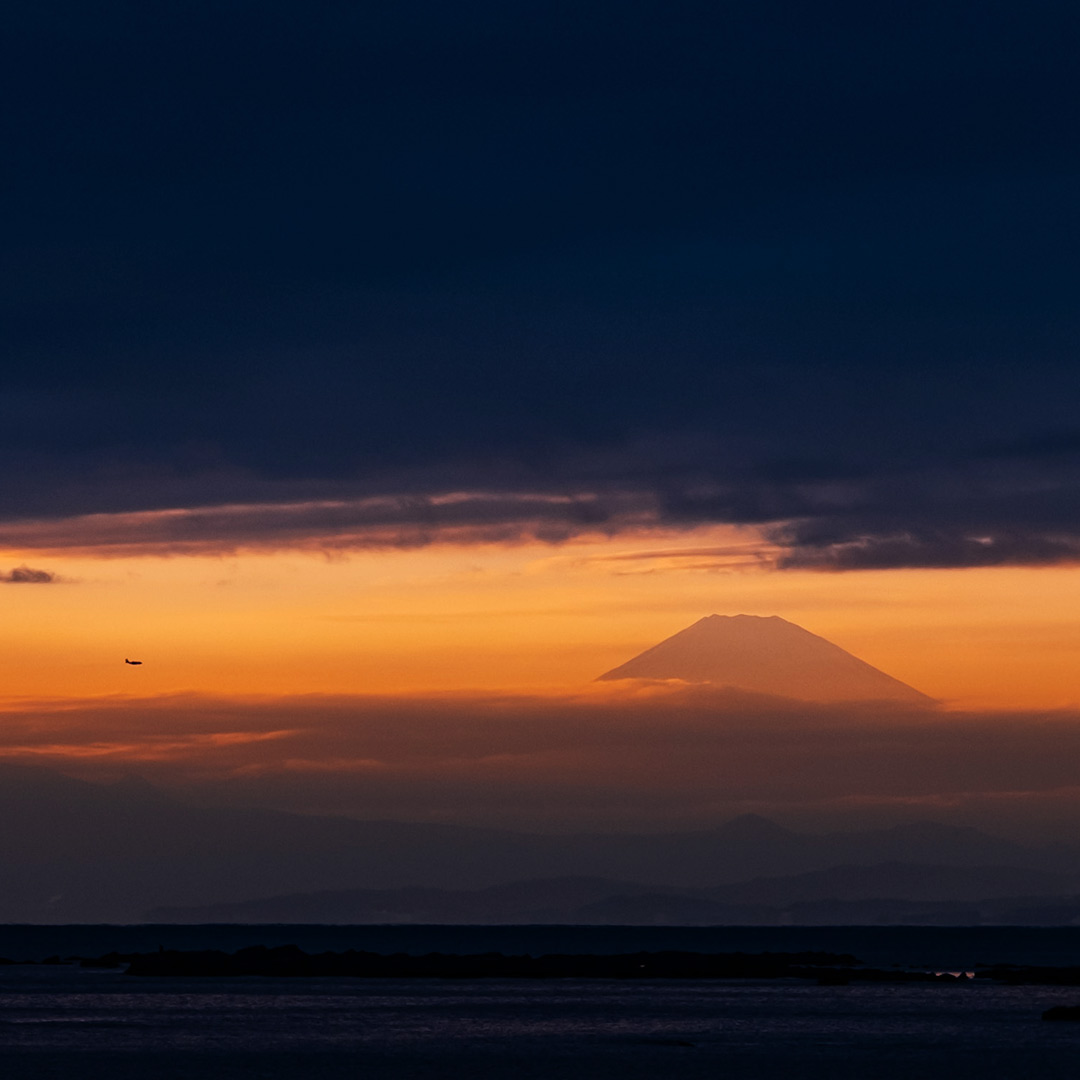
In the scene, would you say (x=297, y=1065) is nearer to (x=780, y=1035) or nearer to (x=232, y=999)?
(x=780, y=1035)

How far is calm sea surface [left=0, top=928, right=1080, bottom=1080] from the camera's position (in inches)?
3243

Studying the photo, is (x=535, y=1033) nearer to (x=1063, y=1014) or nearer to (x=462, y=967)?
(x=1063, y=1014)

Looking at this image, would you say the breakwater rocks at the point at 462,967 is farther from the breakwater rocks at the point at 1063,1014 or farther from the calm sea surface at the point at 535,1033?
the breakwater rocks at the point at 1063,1014

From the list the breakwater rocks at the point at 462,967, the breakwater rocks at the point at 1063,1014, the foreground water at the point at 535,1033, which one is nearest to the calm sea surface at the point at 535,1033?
the foreground water at the point at 535,1033

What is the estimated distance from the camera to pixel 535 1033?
10138cm

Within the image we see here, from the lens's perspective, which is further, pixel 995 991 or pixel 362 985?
pixel 362 985

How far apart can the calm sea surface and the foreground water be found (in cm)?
14

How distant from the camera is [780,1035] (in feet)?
328

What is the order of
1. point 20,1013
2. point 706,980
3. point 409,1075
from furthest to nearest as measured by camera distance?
point 706,980, point 20,1013, point 409,1075

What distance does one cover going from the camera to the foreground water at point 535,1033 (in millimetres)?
82375

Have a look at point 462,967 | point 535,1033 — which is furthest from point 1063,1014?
point 462,967

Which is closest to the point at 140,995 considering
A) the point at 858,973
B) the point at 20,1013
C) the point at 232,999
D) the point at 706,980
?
the point at 232,999

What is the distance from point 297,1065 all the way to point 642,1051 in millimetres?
17028

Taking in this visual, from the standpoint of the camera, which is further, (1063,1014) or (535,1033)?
(1063,1014)
